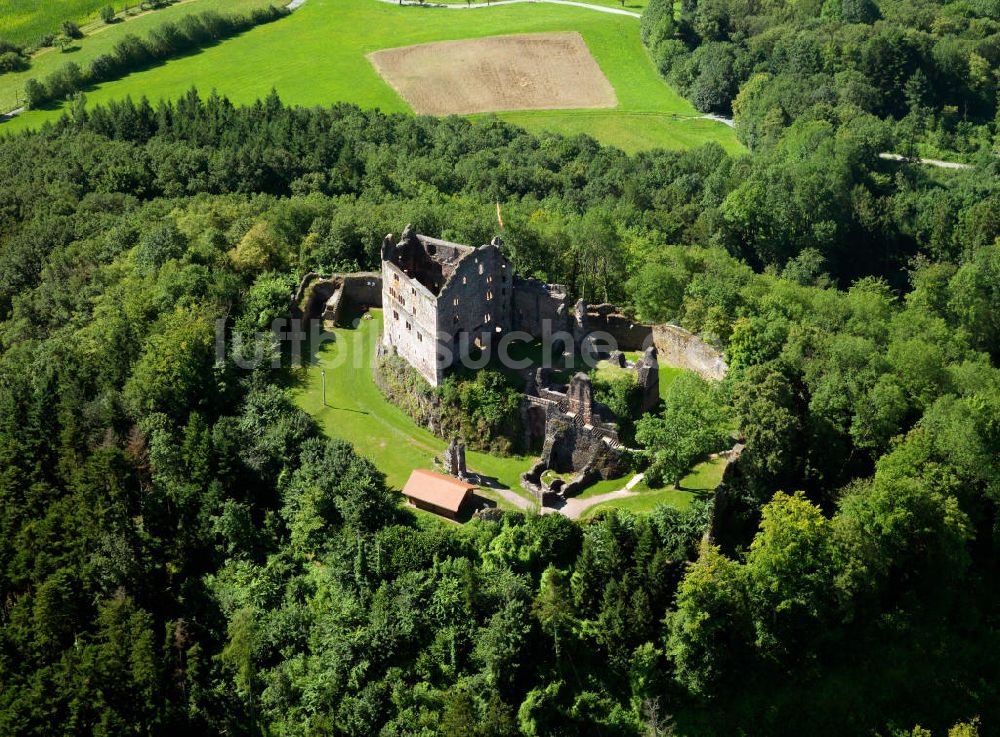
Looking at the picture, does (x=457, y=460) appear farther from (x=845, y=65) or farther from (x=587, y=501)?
(x=845, y=65)

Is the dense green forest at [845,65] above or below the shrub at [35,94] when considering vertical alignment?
below

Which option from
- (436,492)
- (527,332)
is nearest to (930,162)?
(527,332)

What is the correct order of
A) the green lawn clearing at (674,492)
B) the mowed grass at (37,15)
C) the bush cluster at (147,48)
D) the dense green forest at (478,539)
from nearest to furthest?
1. the dense green forest at (478,539)
2. the green lawn clearing at (674,492)
3. the bush cluster at (147,48)
4. the mowed grass at (37,15)

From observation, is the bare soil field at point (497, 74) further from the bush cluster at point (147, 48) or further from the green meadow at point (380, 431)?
the green meadow at point (380, 431)

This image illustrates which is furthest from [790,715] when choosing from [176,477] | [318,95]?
[318,95]

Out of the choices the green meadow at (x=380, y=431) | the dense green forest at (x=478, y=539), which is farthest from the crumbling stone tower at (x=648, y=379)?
the green meadow at (x=380, y=431)
